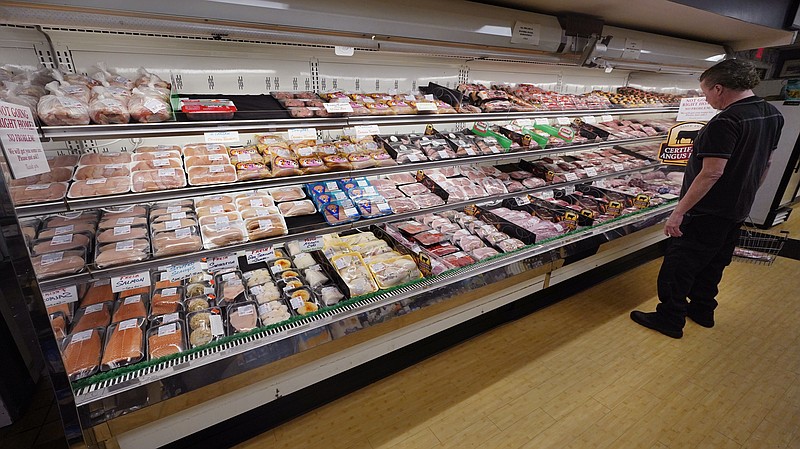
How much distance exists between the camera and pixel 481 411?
204 cm

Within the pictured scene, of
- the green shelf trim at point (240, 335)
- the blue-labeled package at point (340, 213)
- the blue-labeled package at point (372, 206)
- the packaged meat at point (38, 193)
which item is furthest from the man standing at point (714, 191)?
the packaged meat at point (38, 193)

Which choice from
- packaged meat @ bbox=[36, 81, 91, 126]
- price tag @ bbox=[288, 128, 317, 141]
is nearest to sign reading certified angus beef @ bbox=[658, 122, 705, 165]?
price tag @ bbox=[288, 128, 317, 141]

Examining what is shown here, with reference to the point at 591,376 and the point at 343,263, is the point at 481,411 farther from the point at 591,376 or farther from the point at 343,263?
the point at 343,263

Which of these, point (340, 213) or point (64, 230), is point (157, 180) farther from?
point (340, 213)

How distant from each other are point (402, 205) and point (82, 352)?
1.69m

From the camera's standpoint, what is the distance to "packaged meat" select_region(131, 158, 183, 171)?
1.69 metres

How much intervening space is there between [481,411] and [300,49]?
2.33 m

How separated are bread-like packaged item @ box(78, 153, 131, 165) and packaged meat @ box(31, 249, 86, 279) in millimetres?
433

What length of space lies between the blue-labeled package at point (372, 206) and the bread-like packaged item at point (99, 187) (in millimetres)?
1105

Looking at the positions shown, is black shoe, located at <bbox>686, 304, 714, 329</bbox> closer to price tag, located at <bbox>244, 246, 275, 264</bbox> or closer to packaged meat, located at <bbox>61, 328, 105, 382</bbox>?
price tag, located at <bbox>244, 246, 275, 264</bbox>

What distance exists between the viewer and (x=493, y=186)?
2.87m

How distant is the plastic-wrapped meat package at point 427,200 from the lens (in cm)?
243

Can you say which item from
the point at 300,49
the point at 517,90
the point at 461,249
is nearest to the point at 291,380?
the point at 461,249

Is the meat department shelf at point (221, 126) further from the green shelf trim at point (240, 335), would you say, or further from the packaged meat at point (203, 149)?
the green shelf trim at point (240, 335)
